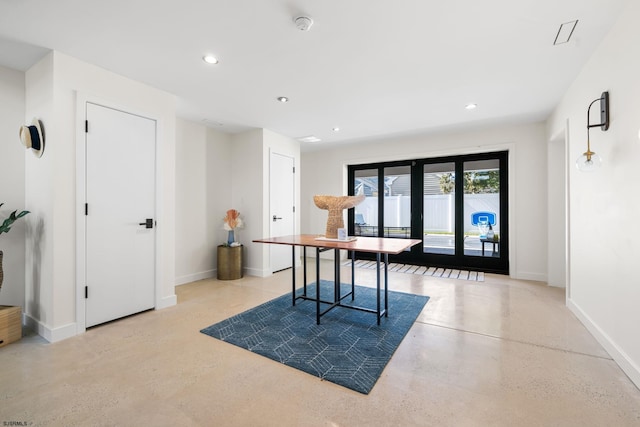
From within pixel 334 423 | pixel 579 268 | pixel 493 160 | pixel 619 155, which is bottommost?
pixel 334 423

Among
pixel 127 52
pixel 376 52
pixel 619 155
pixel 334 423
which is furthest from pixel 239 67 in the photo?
pixel 619 155

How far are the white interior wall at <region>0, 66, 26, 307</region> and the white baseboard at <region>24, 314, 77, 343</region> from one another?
0.42 meters

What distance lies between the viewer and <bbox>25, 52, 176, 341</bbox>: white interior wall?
241cm

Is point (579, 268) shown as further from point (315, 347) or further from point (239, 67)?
point (239, 67)

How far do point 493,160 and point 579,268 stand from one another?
263 centimetres

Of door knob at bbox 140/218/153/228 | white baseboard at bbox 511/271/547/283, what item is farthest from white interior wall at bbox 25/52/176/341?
white baseboard at bbox 511/271/547/283

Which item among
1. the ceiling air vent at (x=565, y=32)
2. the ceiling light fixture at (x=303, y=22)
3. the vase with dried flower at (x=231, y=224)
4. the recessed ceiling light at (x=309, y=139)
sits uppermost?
the recessed ceiling light at (x=309, y=139)

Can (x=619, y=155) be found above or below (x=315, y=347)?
above

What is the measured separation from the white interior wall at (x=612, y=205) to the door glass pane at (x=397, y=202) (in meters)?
2.93

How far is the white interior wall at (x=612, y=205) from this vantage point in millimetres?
1862

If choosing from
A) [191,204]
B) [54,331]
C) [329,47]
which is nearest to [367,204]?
[191,204]

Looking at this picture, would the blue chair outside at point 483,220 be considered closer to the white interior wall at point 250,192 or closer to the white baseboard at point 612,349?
the white baseboard at point 612,349

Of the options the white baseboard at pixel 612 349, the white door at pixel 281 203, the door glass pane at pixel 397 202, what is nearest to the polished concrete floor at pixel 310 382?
the white baseboard at pixel 612 349

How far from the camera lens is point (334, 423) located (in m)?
1.48
